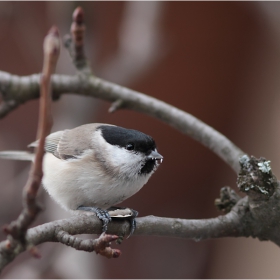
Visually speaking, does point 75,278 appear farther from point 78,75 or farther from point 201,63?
A: point 201,63

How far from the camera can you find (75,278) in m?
2.14

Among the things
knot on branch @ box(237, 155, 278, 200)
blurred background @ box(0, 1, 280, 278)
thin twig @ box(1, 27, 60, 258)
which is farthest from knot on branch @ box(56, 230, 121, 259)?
blurred background @ box(0, 1, 280, 278)

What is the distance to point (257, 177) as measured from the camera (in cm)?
117

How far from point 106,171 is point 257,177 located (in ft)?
1.94

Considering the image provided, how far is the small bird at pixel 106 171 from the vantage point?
1519mm

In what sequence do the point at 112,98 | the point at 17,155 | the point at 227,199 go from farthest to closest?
the point at 17,155 < the point at 112,98 < the point at 227,199

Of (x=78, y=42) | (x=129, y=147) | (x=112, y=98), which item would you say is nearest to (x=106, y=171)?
(x=129, y=147)

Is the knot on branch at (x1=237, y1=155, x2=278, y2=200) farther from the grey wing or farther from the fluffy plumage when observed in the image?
the grey wing

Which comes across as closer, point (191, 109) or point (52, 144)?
point (52, 144)

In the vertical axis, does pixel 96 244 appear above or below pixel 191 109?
below

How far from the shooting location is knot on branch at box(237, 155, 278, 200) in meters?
1.16

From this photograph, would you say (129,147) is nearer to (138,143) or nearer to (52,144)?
(138,143)

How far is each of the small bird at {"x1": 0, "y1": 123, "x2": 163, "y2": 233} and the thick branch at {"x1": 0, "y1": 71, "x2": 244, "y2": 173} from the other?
8.6 inches

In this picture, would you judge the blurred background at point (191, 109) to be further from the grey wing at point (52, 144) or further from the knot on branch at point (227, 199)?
the knot on branch at point (227, 199)
